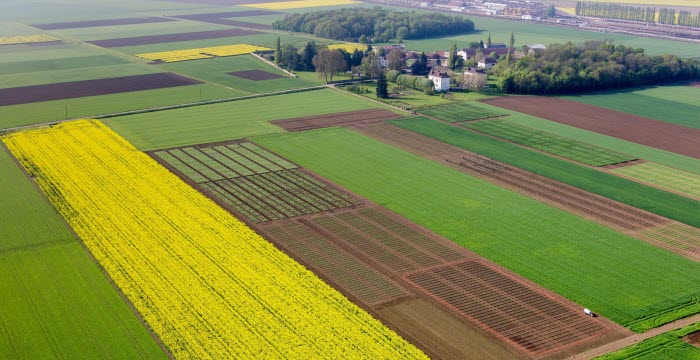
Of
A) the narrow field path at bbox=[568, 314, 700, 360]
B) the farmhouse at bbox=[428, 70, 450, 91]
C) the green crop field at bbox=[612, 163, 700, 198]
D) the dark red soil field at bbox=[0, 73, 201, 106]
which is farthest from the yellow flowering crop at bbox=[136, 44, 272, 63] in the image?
the narrow field path at bbox=[568, 314, 700, 360]

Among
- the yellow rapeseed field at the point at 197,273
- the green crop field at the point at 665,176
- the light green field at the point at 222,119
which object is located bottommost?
the yellow rapeseed field at the point at 197,273

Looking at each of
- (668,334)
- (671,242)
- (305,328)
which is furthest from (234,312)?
(671,242)

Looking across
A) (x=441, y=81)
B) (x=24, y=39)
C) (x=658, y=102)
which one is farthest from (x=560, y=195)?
(x=24, y=39)

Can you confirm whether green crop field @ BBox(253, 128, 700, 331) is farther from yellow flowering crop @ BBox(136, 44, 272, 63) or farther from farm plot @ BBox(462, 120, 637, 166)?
yellow flowering crop @ BBox(136, 44, 272, 63)

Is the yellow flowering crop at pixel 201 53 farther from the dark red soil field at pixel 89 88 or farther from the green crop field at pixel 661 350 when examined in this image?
the green crop field at pixel 661 350

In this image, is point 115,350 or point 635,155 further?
point 635,155

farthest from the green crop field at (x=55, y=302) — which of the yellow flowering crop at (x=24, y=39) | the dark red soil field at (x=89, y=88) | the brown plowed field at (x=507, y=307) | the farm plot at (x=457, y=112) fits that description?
the yellow flowering crop at (x=24, y=39)

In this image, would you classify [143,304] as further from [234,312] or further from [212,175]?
[212,175]

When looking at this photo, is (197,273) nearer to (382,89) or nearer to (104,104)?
(104,104)
